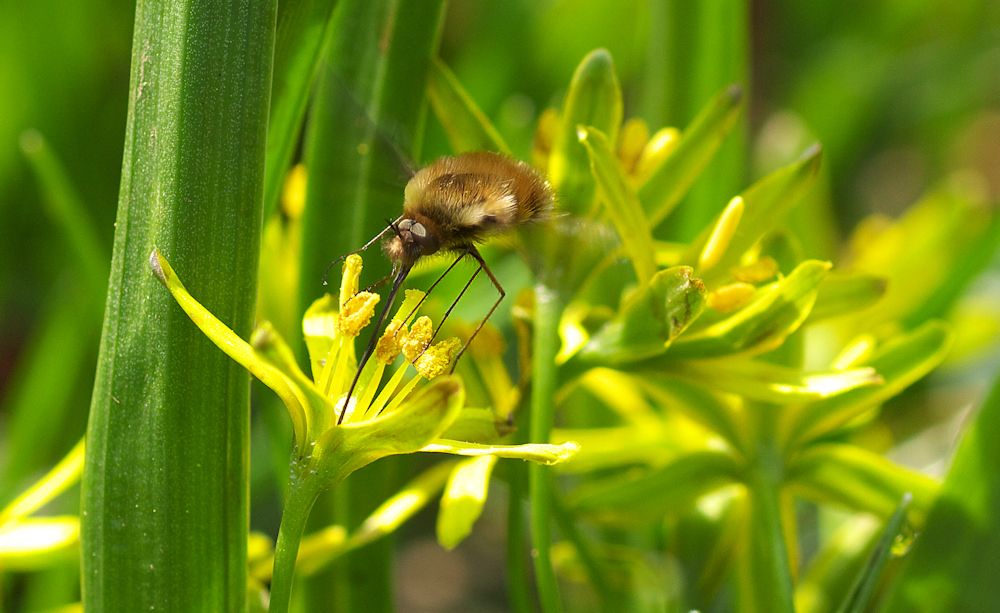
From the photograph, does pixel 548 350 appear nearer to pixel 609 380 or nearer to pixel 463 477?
pixel 463 477

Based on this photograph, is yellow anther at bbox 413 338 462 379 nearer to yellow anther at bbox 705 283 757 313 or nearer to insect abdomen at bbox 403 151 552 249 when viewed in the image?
insect abdomen at bbox 403 151 552 249

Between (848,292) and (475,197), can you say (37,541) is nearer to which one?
(475,197)

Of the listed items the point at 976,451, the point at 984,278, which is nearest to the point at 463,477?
the point at 976,451

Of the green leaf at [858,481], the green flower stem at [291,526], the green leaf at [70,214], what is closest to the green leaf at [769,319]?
the green leaf at [858,481]

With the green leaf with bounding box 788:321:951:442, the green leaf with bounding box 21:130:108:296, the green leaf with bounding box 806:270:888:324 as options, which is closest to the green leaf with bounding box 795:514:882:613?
the green leaf with bounding box 788:321:951:442

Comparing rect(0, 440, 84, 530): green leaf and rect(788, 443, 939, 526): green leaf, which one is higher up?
rect(0, 440, 84, 530): green leaf

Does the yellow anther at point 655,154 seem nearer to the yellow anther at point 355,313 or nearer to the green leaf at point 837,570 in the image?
the yellow anther at point 355,313
